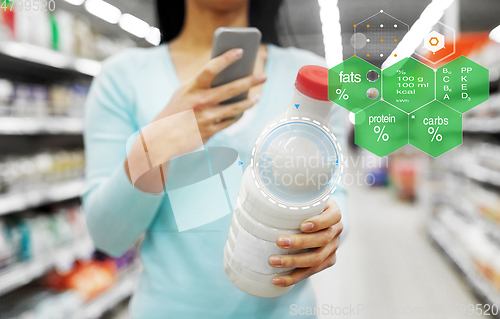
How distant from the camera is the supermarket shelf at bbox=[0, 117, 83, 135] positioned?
1438mm

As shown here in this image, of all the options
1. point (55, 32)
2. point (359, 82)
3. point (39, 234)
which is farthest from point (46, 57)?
point (359, 82)

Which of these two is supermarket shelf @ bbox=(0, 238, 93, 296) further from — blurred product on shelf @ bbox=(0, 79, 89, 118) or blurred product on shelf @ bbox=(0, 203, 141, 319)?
blurred product on shelf @ bbox=(0, 79, 89, 118)

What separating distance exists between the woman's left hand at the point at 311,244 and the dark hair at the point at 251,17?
256mm

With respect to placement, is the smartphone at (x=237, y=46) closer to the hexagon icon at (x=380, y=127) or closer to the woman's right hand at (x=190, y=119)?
the woman's right hand at (x=190, y=119)

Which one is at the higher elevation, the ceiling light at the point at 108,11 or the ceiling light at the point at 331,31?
the ceiling light at the point at 331,31

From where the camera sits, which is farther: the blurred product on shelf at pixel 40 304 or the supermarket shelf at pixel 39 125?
the blurred product on shelf at pixel 40 304

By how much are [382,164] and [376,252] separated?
0.45 ft

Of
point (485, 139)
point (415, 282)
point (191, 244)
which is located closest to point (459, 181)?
point (485, 139)

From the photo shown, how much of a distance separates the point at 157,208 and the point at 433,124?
413 millimetres

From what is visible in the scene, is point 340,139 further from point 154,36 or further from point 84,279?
point 84,279

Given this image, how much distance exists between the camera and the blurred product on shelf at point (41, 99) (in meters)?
1.47

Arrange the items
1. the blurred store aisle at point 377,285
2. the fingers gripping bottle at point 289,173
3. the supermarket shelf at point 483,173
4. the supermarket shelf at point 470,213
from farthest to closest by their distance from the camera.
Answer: the supermarket shelf at point 483,173 → the supermarket shelf at point 470,213 → the blurred store aisle at point 377,285 → the fingers gripping bottle at point 289,173

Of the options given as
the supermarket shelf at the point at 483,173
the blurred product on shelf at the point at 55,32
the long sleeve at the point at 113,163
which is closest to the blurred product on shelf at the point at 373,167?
the long sleeve at the point at 113,163

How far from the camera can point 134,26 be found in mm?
565
